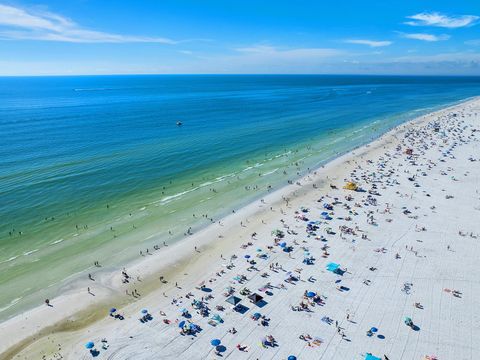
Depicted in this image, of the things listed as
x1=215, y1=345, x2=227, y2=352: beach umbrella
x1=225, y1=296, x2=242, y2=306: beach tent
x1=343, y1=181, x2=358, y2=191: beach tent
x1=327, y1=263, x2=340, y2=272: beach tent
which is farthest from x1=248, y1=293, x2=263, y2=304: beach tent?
x1=343, y1=181, x2=358, y2=191: beach tent

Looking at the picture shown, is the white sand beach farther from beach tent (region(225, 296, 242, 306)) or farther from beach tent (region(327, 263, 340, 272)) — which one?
beach tent (region(225, 296, 242, 306))

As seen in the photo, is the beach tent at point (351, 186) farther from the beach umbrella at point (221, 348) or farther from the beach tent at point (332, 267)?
the beach umbrella at point (221, 348)

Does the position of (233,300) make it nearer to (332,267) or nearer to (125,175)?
(332,267)

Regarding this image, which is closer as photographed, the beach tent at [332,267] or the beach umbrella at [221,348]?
the beach umbrella at [221,348]

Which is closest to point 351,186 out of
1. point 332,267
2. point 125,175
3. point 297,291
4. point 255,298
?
point 332,267

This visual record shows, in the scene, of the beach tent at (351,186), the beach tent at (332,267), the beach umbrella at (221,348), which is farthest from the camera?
the beach tent at (351,186)

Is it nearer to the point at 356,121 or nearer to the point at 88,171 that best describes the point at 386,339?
the point at 88,171

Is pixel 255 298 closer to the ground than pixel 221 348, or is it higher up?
higher up

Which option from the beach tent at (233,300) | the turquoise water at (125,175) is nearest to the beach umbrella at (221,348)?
the beach tent at (233,300)
